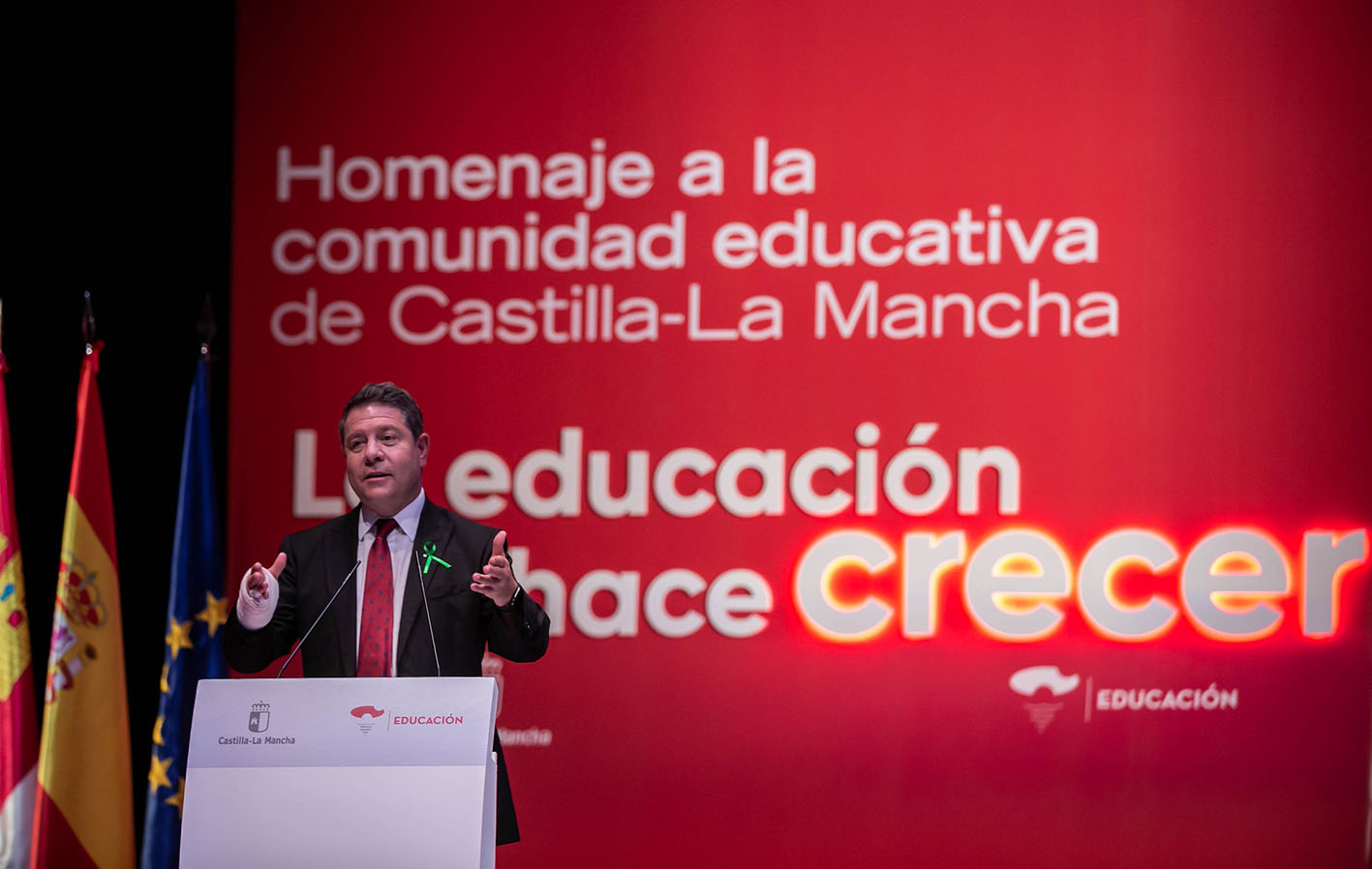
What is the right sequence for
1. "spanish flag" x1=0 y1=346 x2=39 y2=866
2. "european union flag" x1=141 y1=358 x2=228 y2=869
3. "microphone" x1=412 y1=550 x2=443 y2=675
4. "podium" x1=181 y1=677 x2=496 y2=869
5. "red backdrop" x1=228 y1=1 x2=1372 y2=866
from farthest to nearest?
"red backdrop" x1=228 y1=1 x2=1372 y2=866, "european union flag" x1=141 y1=358 x2=228 y2=869, "spanish flag" x1=0 y1=346 x2=39 y2=866, "microphone" x1=412 y1=550 x2=443 y2=675, "podium" x1=181 y1=677 x2=496 y2=869

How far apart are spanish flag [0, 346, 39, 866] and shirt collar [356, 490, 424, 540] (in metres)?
1.32

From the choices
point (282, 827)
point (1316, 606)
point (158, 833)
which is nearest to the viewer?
point (282, 827)

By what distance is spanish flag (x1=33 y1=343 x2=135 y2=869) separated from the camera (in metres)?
3.56

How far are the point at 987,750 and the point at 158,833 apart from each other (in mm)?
2464

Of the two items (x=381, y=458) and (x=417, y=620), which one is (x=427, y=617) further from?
(x=381, y=458)

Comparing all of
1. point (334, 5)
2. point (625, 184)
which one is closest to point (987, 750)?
point (625, 184)

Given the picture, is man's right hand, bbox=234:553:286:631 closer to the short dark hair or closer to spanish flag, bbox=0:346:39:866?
the short dark hair

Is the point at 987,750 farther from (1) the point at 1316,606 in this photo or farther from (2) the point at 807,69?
(2) the point at 807,69

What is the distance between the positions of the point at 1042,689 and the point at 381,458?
2.24m

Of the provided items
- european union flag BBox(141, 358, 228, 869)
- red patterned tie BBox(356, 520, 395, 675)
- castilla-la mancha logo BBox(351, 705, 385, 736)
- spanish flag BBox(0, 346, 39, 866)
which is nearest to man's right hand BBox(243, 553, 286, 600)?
red patterned tie BBox(356, 520, 395, 675)

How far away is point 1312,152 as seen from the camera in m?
3.97

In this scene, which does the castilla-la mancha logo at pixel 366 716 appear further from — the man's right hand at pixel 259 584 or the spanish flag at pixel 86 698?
the spanish flag at pixel 86 698

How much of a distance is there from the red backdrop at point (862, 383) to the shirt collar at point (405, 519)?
45.1 inches

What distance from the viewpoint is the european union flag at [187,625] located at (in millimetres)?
3646
